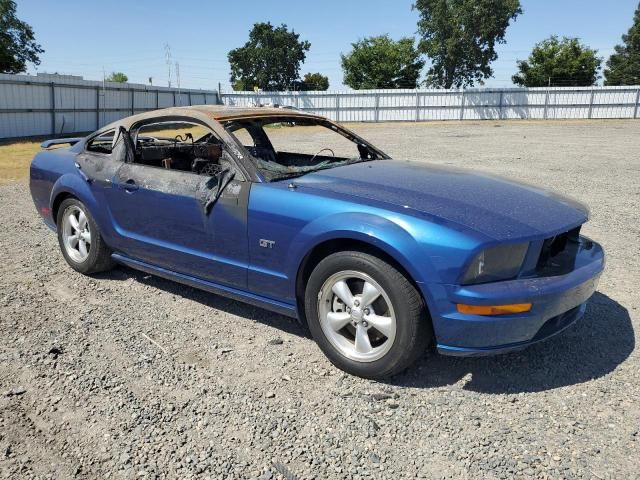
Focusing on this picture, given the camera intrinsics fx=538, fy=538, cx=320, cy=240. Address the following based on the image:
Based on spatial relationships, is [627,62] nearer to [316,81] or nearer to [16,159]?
[316,81]

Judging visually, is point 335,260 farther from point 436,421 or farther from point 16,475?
point 16,475

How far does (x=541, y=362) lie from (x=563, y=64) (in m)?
57.2

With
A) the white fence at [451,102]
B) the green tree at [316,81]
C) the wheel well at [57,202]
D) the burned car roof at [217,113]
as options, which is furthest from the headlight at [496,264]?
the green tree at [316,81]

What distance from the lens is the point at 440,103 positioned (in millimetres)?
36312

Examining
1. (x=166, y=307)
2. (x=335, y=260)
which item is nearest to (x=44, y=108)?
(x=166, y=307)

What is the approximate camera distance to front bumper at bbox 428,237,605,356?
272 centimetres

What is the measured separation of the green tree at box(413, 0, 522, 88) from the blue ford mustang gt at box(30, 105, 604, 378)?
45.7 metres

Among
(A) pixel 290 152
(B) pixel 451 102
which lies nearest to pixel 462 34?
(B) pixel 451 102

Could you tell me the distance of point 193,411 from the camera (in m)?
2.83

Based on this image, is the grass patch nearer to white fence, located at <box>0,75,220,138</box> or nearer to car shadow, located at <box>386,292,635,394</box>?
white fence, located at <box>0,75,220,138</box>

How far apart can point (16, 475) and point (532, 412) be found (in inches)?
97.5

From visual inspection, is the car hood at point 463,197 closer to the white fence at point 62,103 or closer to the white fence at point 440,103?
the white fence at point 62,103

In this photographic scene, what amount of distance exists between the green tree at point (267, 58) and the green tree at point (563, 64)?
1084 inches

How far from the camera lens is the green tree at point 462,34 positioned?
45.5m
